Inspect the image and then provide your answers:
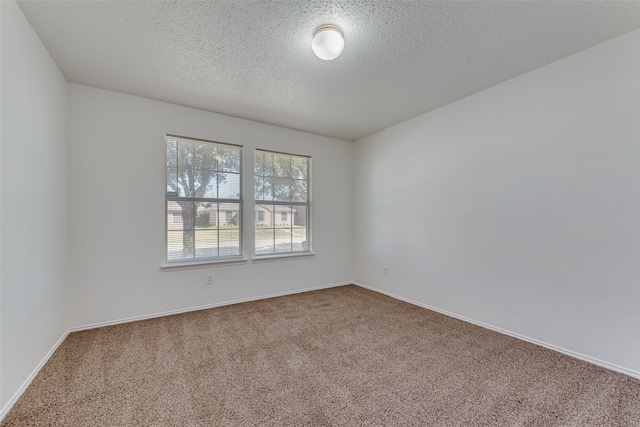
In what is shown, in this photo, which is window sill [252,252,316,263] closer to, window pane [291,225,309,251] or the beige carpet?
window pane [291,225,309,251]

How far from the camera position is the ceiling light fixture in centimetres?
189

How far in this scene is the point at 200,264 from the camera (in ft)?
10.8

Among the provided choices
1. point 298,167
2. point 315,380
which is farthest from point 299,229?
point 315,380

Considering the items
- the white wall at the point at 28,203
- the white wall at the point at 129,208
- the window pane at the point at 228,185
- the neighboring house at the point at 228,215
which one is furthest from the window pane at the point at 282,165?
the white wall at the point at 28,203

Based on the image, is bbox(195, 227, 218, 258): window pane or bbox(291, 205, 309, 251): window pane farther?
bbox(291, 205, 309, 251): window pane

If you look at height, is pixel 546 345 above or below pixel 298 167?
below

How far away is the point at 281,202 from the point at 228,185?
2.72 ft

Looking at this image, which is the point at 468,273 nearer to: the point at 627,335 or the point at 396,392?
the point at 627,335

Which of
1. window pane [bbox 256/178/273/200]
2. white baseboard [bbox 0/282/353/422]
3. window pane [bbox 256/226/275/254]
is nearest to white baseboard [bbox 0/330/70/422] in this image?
white baseboard [bbox 0/282/353/422]

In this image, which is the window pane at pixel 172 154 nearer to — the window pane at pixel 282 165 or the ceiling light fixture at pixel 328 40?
the window pane at pixel 282 165

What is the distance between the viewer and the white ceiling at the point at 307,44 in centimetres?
177

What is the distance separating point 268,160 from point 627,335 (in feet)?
13.2

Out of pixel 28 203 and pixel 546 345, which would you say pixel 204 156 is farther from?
pixel 546 345

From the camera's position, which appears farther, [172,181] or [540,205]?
[172,181]
